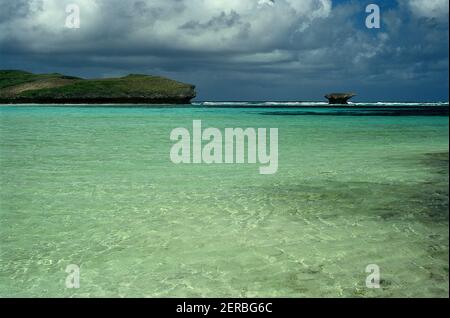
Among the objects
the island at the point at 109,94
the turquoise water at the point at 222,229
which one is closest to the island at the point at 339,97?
the island at the point at 109,94

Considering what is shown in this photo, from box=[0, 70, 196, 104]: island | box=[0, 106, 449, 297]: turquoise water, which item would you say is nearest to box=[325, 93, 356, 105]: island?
box=[0, 70, 196, 104]: island

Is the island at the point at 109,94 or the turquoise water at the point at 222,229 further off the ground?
the island at the point at 109,94

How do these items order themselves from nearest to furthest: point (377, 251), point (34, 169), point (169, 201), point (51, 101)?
1. point (377, 251)
2. point (169, 201)
3. point (34, 169)
4. point (51, 101)

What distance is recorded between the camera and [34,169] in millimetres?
15766

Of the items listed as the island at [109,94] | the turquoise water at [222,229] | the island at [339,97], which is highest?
the island at [109,94]

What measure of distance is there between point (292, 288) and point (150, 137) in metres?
23.6

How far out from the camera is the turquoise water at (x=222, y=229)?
21.3 ft

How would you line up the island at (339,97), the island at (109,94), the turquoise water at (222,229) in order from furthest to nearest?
the island at (109,94), the island at (339,97), the turquoise water at (222,229)

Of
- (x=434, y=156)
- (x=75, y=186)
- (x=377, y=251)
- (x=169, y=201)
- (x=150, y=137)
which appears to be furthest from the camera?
(x=150, y=137)

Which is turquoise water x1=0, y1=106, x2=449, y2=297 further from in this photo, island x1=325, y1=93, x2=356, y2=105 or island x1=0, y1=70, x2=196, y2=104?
island x1=0, y1=70, x2=196, y2=104

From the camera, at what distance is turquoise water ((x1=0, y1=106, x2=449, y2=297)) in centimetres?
648

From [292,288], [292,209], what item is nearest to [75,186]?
[292,209]

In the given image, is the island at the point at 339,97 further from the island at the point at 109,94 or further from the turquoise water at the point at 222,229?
the turquoise water at the point at 222,229
